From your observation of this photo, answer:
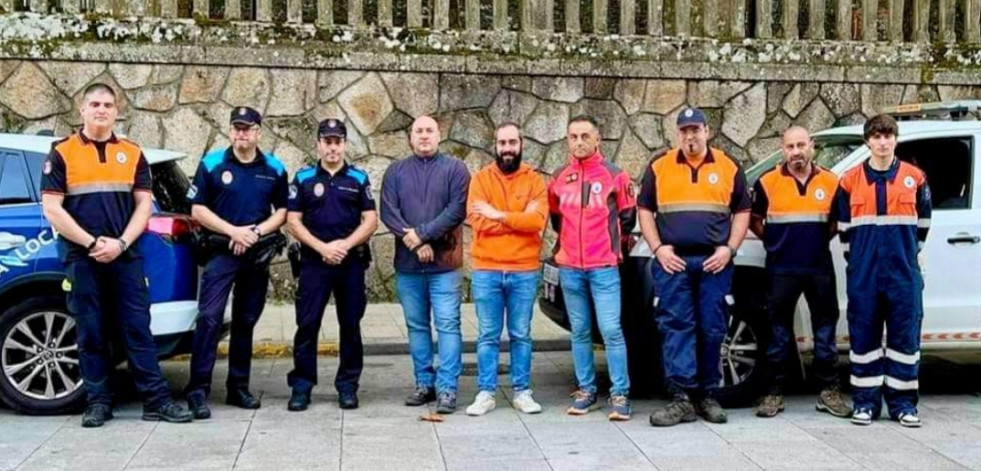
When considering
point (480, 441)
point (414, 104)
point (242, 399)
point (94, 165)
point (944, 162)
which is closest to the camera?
point (480, 441)

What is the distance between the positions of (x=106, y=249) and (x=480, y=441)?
243 cm

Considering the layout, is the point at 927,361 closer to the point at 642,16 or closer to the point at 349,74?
the point at 642,16

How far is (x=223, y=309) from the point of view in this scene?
7262 mm

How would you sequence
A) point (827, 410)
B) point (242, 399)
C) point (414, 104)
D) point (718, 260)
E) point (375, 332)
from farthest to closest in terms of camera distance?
point (414, 104), point (375, 332), point (242, 399), point (827, 410), point (718, 260)

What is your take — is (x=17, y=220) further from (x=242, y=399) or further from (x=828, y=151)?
(x=828, y=151)

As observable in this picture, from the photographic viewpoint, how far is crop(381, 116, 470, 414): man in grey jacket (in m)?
7.28

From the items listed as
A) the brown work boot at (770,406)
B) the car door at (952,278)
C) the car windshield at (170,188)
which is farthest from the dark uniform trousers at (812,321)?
the car windshield at (170,188)

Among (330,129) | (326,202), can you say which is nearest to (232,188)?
(326,202)

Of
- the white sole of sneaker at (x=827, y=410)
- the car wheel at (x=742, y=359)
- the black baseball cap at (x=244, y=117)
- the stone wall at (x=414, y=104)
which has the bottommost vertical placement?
the white sole of sneaker at (x=827, y=410)

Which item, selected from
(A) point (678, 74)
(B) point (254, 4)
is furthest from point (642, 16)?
(B) point (254, 4)

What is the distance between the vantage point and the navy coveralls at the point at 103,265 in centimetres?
675

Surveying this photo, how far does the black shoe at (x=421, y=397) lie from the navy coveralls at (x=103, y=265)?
1615mm

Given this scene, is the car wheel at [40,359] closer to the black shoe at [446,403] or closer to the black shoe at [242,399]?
the black shoe at [242,399]

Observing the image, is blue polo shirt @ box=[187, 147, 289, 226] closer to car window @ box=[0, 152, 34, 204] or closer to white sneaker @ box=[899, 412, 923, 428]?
car window @ box=[0, 152, 34, 204]
